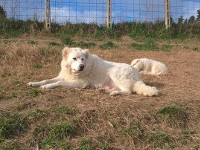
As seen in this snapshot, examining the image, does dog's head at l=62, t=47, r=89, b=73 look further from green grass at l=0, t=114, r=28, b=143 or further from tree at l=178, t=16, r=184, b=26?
tree at l=178, t=16, r=184, b=26

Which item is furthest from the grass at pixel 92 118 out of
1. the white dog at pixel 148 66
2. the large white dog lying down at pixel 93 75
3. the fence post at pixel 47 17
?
the fence post at pixel 47 17

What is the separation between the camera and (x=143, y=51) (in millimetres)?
10453

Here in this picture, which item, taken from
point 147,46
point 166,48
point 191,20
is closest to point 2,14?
point 147,46

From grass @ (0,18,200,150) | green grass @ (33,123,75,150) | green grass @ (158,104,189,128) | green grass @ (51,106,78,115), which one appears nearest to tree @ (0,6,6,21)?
grass @ (0,18,200,150)

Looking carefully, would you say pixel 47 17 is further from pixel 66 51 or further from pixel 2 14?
pixel 66 51

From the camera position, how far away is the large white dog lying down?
4.84 m

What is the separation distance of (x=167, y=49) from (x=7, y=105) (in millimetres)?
8371

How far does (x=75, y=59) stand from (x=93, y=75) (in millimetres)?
505

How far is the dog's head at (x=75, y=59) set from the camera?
15.9ft

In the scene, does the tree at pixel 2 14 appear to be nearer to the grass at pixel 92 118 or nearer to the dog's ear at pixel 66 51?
the grass at pixel 92 118

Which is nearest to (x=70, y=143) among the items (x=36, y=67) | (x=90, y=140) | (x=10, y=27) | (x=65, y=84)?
(x=90, y=140)

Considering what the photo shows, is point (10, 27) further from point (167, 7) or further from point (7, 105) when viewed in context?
point (7, 105)

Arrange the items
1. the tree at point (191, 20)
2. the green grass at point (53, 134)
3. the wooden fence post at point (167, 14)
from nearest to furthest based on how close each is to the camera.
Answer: the green grass at point (53, 134) → the wooden fence post at point (167, 14) → the tree at point (191, 20)

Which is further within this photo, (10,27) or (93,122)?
(10,27)
